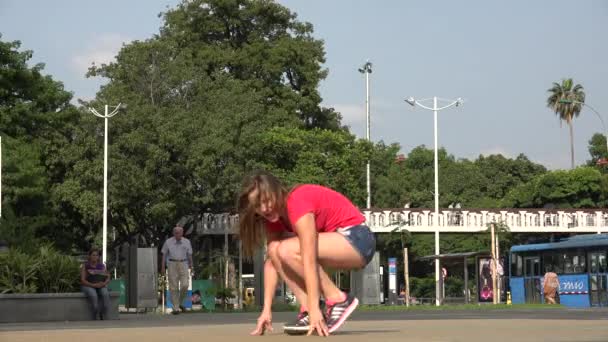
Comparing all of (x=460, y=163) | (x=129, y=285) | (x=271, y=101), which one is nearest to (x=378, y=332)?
(x=129, y=285)

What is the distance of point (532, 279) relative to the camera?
50.2 m

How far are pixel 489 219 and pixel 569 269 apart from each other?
33.8 m

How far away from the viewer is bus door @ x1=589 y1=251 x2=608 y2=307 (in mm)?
43375

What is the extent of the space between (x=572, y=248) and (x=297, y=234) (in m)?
37.8

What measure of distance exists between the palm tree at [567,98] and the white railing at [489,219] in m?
33.6

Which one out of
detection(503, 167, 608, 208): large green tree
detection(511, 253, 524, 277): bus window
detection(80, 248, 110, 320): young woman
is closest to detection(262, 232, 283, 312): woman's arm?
detection(80, 248, 110, 320): young woman

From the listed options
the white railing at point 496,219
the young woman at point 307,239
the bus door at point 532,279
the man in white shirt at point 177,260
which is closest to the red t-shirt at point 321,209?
the young woman at point 307,239

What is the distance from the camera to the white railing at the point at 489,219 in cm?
7894

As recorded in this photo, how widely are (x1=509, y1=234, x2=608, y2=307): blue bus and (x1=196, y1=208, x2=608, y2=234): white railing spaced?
26.8 meters

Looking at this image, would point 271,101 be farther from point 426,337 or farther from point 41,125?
point 426,337

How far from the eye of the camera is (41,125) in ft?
214

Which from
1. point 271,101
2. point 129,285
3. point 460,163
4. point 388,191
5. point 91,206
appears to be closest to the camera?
point 129,285

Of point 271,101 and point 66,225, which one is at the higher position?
point 271,101

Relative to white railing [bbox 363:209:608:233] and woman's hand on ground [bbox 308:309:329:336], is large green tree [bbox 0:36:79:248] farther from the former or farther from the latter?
woman's hand on ground [bbox 308:309:329:336]
